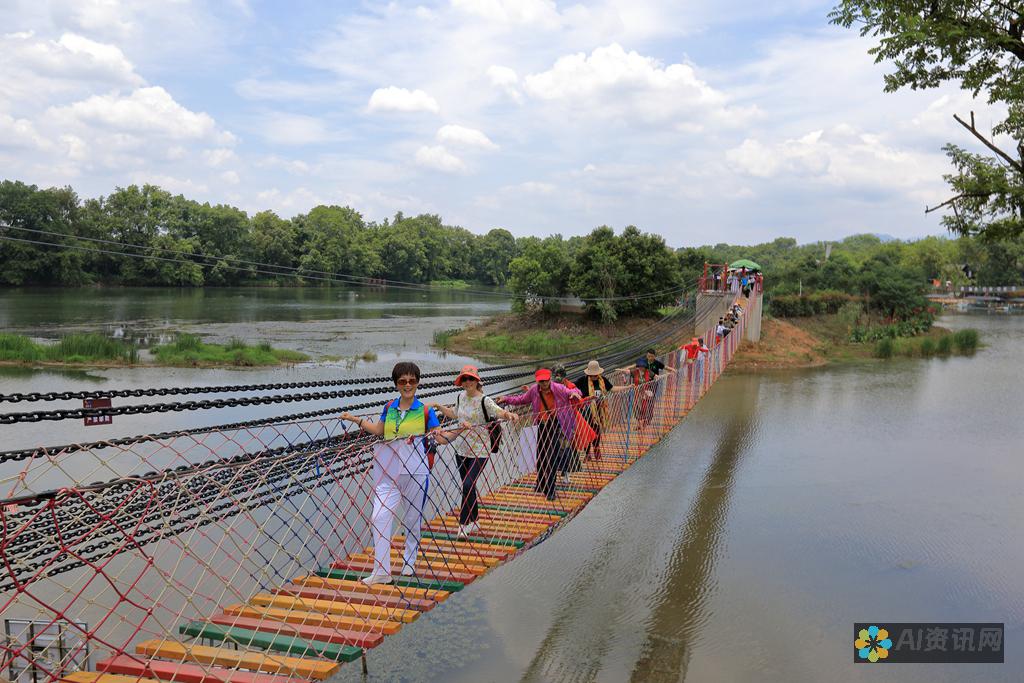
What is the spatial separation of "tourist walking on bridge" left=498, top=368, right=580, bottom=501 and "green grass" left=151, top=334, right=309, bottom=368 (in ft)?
44.2

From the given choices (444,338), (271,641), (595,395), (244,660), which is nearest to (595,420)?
(595,395)

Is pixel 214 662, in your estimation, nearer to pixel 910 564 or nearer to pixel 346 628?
pixel 346 628

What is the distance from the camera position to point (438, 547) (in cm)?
387

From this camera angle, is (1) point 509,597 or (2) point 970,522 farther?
(2) point 970,522

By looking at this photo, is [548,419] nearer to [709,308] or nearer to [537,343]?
[709,308]

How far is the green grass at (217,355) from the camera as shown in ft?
56.2

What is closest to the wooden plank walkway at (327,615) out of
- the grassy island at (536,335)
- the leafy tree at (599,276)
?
the grassy island at (536,335)

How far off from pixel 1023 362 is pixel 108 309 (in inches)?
1202

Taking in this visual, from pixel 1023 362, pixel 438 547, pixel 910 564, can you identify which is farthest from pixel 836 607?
pixel 1023 362

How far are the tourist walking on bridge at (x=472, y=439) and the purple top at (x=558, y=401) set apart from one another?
23.1 inches

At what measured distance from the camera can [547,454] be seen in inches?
199

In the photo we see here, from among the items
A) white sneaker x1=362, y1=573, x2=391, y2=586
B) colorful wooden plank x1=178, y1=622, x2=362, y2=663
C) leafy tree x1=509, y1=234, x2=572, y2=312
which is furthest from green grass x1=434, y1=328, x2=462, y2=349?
colorful wooden plank x1=178, y1=622, x2=362, y2=663

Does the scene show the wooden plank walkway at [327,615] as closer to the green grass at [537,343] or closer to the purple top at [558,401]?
the purple top at [558,401]

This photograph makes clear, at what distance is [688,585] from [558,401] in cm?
238
